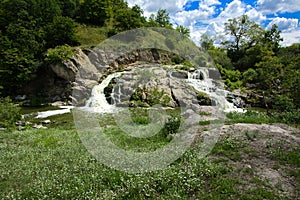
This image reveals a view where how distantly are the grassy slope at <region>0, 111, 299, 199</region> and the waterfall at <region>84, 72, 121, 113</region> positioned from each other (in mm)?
14914

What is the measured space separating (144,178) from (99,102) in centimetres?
2030

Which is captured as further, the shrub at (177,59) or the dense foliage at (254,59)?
the shrub at (177,59)

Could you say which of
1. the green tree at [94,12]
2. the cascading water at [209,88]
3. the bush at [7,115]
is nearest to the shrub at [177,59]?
the cascading water at [209,88]

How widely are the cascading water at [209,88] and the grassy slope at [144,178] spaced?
640 inches

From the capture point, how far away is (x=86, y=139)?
11.1 metres

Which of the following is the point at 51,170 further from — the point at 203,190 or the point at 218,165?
the point at 218,165

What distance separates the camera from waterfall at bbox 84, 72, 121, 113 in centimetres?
2404

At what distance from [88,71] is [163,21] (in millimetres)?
35035

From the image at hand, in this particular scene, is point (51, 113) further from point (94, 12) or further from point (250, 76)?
point (94, 12)

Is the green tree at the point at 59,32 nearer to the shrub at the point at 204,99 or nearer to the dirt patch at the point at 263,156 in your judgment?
the shrub at the point at 204,99

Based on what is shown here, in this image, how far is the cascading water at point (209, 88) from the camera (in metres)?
25.2

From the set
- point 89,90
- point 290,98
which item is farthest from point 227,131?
point 89,90

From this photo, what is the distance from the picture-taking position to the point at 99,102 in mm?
25969

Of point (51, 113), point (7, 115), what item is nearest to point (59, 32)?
point (51, 113)
